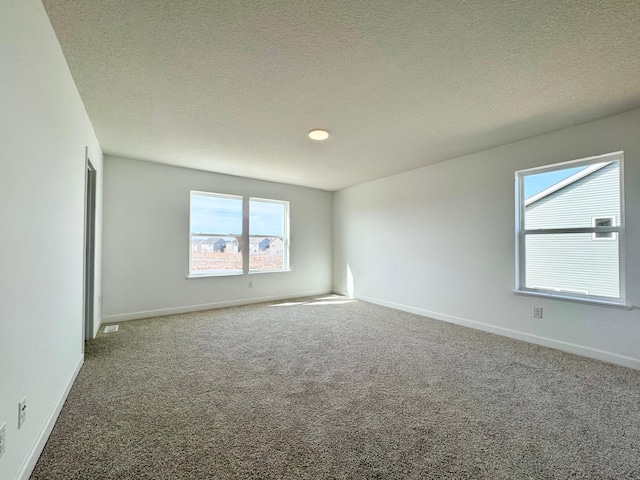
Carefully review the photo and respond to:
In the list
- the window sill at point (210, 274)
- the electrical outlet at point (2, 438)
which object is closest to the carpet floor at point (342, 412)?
the electrical outlet at point (2, 438)

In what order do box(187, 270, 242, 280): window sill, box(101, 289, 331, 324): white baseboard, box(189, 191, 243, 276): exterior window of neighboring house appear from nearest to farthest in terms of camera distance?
box(101, 289, 331, 324): white baseboard < box(187, 270, 242, 280): window sill < box(189, 191, 243, 276): exterior window of neighboring house

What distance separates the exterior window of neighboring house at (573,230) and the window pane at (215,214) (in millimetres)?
4344

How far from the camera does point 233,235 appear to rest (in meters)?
5.26

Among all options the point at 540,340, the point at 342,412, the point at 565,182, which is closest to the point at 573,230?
the point at 565,182

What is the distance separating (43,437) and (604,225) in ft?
15.7

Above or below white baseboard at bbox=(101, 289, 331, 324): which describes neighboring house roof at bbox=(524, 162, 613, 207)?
above

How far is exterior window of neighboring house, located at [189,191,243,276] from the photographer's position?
4.89m

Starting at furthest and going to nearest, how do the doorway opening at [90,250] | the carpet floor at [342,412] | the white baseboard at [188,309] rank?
the white baseboard at [188,309]
the doorway opening at [90,250]
the carpet floor at [342,412]

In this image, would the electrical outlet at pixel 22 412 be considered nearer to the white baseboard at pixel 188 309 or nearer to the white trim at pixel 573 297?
the white baseboard at pixel 188 309

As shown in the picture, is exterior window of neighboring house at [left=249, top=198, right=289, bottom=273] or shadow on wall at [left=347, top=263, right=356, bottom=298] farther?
shadow on wall at [left=347, top=263, right=356, bottom=298]

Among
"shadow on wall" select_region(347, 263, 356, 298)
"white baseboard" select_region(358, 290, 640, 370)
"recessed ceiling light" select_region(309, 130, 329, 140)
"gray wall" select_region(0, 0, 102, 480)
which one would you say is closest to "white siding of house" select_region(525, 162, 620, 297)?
"white baseboard" select_region(358, 290, 640, 370)

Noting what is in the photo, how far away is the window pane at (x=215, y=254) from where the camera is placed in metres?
4.89

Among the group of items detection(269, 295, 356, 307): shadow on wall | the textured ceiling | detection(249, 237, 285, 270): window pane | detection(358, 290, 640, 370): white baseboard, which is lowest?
detection(269, 295, 356, 307): shadow on wall

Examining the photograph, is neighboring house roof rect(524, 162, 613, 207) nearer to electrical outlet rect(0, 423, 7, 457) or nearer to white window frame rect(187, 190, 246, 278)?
white window frame rect(187, 190, 246, 278)
